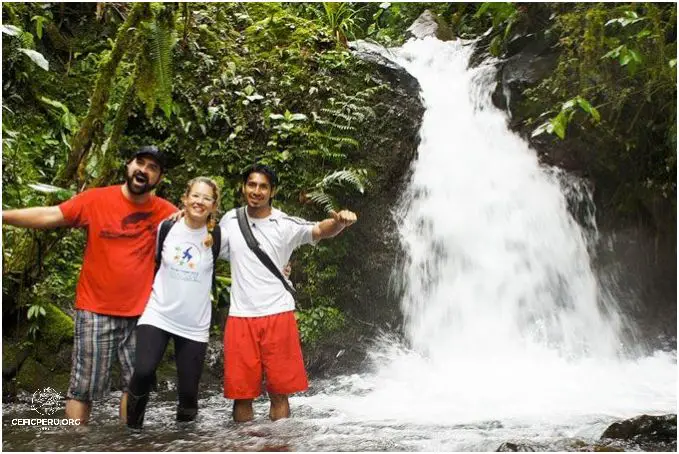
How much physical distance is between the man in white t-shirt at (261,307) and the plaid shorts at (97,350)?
655 millimetres

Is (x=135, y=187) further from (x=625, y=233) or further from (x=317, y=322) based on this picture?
(x=625, y=233)

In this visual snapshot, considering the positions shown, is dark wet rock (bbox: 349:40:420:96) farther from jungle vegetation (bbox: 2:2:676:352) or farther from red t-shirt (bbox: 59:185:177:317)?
red t-shirt (bbox: 59:185:177:317)

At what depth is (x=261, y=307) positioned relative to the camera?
3924mm

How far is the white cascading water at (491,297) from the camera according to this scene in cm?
574

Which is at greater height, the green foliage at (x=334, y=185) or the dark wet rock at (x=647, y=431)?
the green foliage at (x=334, y=185)

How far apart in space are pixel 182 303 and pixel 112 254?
0.55m

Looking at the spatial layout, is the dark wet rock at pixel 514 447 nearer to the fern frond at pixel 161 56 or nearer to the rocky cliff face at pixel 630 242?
the fern frond at pixel 161 56

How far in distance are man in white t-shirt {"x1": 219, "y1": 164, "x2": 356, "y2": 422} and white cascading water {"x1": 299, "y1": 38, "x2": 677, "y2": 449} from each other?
1.27m

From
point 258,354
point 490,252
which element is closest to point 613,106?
point 490,252

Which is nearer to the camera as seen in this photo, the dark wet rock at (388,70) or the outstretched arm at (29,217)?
the outstretched arm at (29,217)

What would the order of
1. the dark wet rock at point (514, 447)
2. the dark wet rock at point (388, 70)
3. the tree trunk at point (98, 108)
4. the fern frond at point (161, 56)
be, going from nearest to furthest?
the dark wet rock at point (514, 447) → the tree trunk at point (98, 108) → the fern frond at point (161, 56) → the dark wet rock at point (388, 70)

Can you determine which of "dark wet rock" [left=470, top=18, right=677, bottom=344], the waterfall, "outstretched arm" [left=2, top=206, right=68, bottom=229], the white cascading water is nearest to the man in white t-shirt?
"outstretched arm" [left=2, top=206, right=68, bottom=229]

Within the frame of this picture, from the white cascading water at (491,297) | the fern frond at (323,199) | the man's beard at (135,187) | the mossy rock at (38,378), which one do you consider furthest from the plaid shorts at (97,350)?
the fern frond at (323,199)

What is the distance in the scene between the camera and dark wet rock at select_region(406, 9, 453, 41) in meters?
11.4
